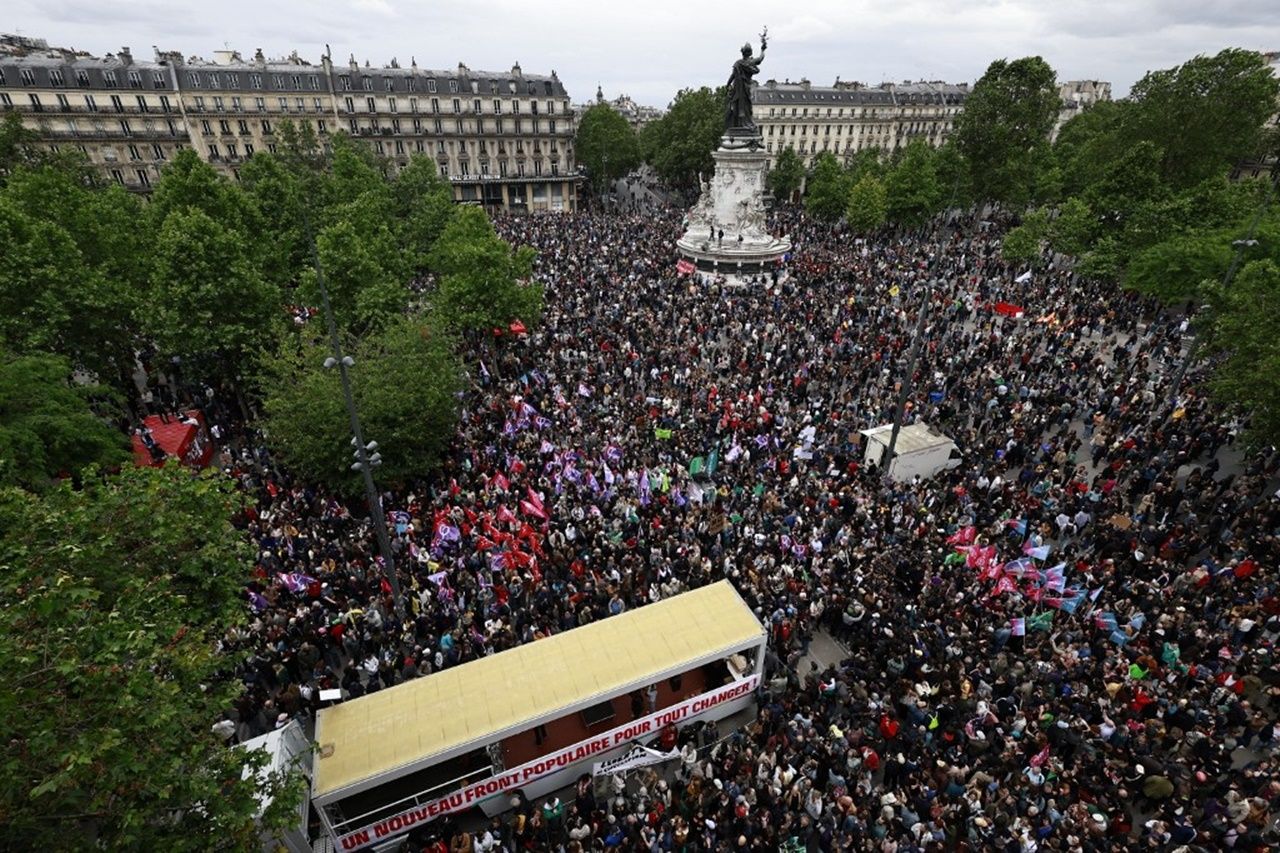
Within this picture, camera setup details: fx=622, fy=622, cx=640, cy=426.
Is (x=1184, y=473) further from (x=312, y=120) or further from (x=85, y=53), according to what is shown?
(x=85, y=53)

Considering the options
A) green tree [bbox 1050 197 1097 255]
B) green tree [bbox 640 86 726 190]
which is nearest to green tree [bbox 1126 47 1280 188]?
green tree [bbox 1050 197 1097 255]

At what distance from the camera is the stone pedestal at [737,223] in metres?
44.2

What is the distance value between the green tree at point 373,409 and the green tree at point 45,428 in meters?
4.47

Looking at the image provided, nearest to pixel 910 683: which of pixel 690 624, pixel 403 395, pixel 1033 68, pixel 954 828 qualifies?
pixel 954 828

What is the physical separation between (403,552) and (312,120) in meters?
64.0

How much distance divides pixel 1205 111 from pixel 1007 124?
526 inches

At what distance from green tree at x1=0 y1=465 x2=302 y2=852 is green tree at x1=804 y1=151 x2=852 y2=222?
61337 mm

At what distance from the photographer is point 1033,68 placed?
175ft

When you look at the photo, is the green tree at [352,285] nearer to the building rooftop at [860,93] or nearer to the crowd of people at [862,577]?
the crowd of people at [862,577]

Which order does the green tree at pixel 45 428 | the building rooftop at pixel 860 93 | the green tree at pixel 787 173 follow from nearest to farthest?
1. the green tree at pixel 45 428
2. the green tree at pixel 787 173
3. the building rooftop at pixel 860 93

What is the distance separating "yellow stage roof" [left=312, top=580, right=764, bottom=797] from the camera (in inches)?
449

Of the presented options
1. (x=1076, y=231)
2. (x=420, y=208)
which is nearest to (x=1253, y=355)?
(x=1076, y=231)

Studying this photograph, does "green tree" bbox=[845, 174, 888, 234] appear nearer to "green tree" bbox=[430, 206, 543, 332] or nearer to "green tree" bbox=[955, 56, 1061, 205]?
"green tree" bbox=[955, 56, 1061, 205]

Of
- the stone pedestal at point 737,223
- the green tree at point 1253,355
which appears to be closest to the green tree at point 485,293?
the stone pedestal at point 737,223
